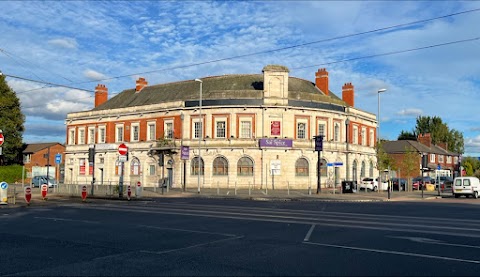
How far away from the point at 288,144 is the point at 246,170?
5.37m

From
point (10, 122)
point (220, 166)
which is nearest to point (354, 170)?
point (220, 166)

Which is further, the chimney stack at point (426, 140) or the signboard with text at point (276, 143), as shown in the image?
the chimney stack at point (426, 140)

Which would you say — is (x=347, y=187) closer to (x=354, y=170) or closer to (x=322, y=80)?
(x=354, y=170)

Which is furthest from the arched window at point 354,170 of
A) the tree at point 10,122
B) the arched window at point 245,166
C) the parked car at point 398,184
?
the tree at point 10,122

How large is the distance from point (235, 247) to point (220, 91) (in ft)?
137

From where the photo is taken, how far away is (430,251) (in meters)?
10.0

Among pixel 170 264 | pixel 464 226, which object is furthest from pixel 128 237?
pixel 464 226

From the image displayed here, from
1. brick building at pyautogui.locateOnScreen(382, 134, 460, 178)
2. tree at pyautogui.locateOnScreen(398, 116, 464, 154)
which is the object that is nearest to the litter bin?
brick building at pyautogui.locateOnScreen(382, 134, 460, 178)

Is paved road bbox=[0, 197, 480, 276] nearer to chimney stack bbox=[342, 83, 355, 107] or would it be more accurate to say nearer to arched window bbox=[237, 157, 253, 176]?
arched window bbox=[237, 157, 253, 176]

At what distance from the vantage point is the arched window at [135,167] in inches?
2222

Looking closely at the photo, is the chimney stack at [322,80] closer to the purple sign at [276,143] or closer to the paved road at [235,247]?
the purple sign at [276,143]

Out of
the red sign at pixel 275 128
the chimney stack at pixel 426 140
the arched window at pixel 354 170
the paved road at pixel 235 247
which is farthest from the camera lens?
the chimney stack at pixel 426 140

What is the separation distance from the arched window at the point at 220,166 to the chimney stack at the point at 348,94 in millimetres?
20226

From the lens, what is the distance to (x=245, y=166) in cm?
4991
